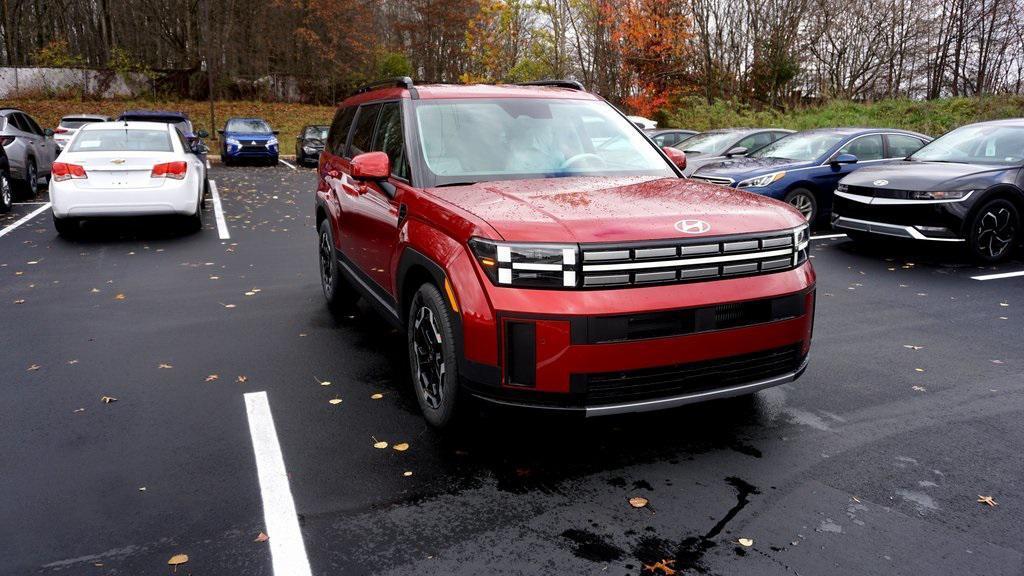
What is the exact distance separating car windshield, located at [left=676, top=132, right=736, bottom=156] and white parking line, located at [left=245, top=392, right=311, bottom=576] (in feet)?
38.0

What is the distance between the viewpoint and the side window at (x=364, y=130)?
5.71m

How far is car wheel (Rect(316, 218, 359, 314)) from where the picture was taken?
6.70 m

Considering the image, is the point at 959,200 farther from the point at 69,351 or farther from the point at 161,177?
the point at 161,177

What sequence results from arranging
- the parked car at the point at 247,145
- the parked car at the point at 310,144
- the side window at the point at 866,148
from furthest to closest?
the parked car at the point at 310,144 → the parked car at the point at 247,145 → the side window at the point at 866,148

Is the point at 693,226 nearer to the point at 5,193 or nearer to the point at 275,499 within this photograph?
the point at 275,499

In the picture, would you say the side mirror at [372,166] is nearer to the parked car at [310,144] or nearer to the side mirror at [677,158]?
the side mirror at [677,158]

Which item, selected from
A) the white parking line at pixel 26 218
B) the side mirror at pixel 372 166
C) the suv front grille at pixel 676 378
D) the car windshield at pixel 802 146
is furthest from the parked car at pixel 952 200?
the white parking line at pixel 26 218

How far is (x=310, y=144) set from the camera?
83.1 feet

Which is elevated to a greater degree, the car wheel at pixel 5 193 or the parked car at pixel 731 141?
the parked car at pixel 731 141

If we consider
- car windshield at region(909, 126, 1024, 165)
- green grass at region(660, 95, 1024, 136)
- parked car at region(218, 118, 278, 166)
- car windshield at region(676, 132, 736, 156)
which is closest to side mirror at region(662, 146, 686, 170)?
car windshield at region(909, 126, 1024, 165)

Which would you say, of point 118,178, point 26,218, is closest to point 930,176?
point 118,178

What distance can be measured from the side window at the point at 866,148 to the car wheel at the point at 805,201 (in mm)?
1139

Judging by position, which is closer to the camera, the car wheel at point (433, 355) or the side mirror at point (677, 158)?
the car wheel at point (433, 355)

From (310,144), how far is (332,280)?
19.8 m
